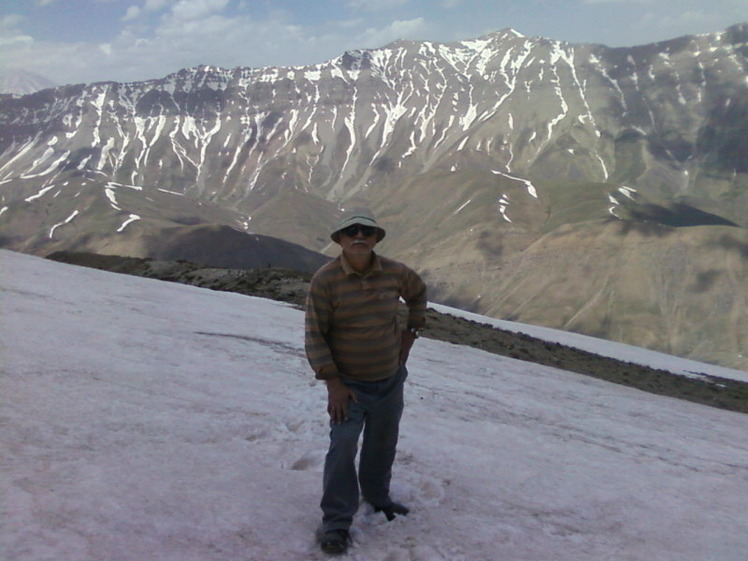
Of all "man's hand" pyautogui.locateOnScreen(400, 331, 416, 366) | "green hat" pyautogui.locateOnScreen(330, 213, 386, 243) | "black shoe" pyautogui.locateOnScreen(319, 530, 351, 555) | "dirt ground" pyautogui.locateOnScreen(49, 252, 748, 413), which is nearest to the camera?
"black shoe" pyautogui.locateOnScreen(319, 530, 351, 555)

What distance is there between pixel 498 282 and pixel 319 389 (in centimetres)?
11005

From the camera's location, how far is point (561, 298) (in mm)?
102312

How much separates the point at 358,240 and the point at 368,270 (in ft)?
0.84

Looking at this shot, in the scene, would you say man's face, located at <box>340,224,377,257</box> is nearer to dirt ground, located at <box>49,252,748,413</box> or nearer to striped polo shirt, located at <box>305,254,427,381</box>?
striped polo shirt, located at <box>305,254,427,381</box>

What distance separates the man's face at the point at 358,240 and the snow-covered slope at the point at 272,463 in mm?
1991

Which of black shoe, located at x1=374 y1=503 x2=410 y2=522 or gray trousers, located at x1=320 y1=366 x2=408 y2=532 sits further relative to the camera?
black shoe, located at x1=374 y1=503 x2=410 y2=522

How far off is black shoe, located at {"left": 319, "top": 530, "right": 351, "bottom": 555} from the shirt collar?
177 centimetres

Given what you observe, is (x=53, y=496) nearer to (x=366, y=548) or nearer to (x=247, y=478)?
(x=247, y=478)

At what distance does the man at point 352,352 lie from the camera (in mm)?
4809

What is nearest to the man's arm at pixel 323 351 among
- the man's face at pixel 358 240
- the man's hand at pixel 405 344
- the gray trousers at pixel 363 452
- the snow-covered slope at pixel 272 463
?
the gray trousers at pixel 363 452

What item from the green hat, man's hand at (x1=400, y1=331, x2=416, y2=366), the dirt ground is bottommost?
the dirt ground

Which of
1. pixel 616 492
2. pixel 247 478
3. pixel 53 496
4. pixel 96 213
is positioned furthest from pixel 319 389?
pixel 96 213

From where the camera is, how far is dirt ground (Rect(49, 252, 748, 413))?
714 inches

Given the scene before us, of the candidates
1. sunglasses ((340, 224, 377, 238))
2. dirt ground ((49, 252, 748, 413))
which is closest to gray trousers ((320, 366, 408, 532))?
sunglasses ((340, 224, 377, 238))
